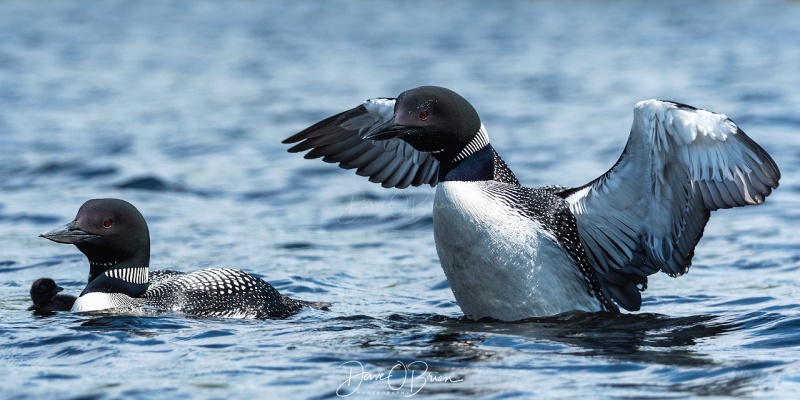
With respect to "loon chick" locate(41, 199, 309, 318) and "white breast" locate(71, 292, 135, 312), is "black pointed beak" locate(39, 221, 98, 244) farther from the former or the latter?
"white breast" locate(71, 292, 135, 312)

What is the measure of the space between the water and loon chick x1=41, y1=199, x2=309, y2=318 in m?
0.22

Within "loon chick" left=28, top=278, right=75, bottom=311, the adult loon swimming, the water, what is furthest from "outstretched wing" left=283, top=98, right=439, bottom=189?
"loon chick" left=28, top=278, right=75, bottom=311

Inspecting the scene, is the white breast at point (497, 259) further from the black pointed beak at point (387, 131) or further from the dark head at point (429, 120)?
the black pointed beak at point (387, 131)

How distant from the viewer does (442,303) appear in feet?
26.9

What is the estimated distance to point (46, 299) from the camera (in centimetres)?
762

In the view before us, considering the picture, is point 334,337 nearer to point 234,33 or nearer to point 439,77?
point 439,77

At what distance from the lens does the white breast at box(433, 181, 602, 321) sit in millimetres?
6887

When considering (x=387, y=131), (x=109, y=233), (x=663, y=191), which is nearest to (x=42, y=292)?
(x=109, y=233)

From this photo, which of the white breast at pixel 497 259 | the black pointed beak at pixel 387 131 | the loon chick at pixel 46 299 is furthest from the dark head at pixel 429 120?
the loon chick at pixel 46 299

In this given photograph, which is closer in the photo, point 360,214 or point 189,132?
point 360,214

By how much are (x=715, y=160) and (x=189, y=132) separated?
9291mm

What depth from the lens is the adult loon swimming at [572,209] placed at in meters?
6.70

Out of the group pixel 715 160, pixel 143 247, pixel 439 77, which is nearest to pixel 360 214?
pixel 143 247

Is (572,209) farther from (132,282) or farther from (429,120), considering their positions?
(132,282)
